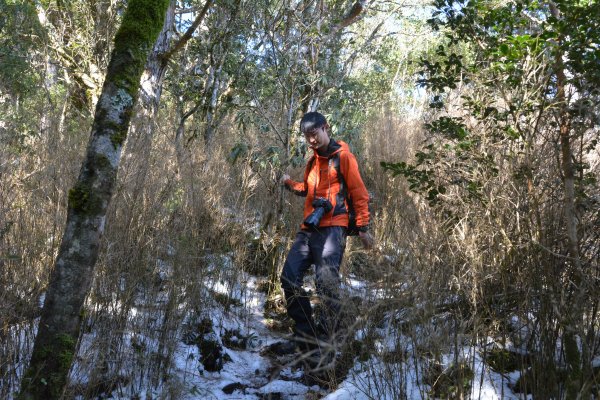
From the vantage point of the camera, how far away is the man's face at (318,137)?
Answer: 3.52m

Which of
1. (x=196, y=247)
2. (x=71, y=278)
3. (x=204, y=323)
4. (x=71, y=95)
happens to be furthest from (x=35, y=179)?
(x=71, y=95)

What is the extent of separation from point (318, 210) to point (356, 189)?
30 centimetres

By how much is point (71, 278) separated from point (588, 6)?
8.81 feet

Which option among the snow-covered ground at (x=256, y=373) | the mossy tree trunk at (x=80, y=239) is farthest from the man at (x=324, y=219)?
the mossy tree trunk at (x=80, y=239)

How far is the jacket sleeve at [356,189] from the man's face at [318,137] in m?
0.17

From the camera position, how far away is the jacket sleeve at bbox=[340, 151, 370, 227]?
3516mm

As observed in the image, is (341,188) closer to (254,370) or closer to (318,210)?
(318,210)

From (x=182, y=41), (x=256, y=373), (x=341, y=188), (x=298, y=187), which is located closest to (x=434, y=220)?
(x=341, y=188)

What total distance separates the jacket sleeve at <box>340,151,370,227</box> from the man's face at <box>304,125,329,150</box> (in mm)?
171

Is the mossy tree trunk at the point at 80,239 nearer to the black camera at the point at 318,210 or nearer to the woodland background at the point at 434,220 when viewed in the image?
the woodland background at the point at 434,220

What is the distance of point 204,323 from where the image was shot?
3994mm

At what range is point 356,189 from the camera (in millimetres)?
3518

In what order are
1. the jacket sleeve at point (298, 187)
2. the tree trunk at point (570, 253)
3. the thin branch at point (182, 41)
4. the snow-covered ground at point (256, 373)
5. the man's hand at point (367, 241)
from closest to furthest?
the tree trunk at point (570, 253)
the snow-covered ground at point (256, 373)
the man's hand at point (367, 241)
the jacket sleeve at point (298, 187)
the thin branch at point (182, 41)

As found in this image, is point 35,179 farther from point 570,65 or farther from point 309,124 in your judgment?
point 570,65
